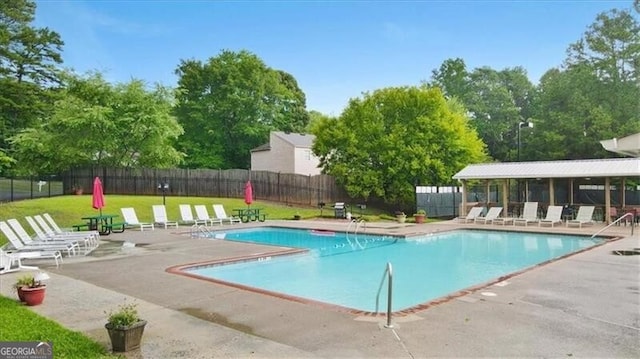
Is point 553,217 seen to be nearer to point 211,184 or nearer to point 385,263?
point 385,263

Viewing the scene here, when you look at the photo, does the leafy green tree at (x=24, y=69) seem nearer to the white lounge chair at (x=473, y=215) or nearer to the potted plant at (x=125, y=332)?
the white lounge chair at (x=473, y=215)

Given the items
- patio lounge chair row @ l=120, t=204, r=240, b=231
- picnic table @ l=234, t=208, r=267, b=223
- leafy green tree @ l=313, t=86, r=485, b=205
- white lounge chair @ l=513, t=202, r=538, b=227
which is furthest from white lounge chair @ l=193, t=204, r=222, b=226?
white lounge chair @ l=513, t=202, r=538, b=227

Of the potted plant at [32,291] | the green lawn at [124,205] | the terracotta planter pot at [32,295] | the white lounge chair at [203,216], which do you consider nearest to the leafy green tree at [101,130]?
the green lawn at [124,205]

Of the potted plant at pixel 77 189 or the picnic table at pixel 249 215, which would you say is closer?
the picnic table at pixel 249 215

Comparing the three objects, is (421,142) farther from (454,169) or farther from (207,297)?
(207,297)

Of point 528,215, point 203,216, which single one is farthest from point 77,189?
point 528,215

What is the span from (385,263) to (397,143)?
14326 mm

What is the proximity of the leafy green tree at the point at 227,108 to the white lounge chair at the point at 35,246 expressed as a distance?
27.7 meters

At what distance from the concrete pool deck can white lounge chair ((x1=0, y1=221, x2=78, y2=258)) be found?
1999 millimetres

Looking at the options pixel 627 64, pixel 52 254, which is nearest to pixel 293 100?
pixel 627 64

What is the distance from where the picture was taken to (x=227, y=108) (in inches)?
1542

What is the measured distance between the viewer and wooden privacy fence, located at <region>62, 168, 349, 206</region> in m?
27.6

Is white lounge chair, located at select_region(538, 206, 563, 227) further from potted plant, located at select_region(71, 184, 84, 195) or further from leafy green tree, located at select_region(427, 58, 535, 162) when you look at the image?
potted plant, located at select_region(71, 184, 84, 195)

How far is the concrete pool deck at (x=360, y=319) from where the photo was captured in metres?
4.53
